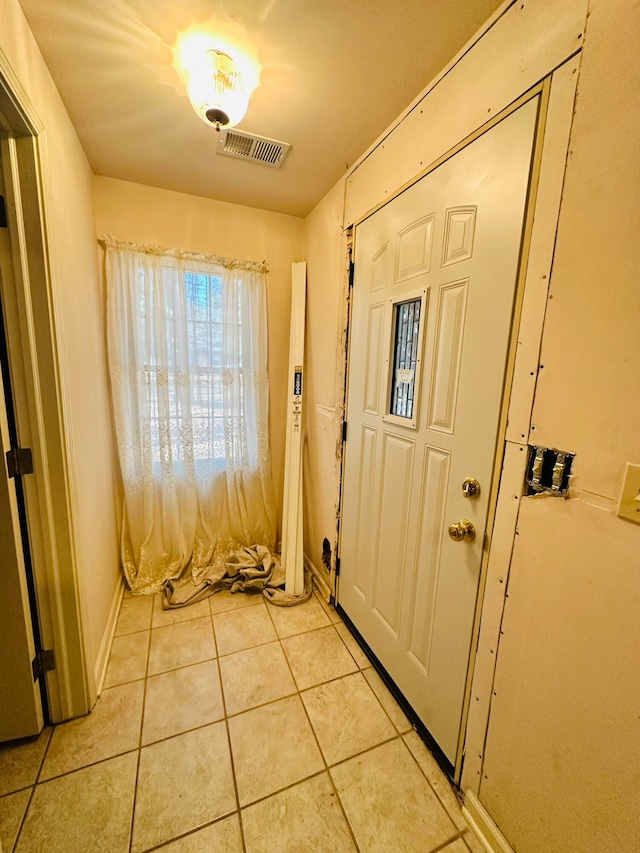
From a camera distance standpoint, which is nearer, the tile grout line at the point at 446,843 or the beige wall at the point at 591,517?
the beige wall at the point at 591,517

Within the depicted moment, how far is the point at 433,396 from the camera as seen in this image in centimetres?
122

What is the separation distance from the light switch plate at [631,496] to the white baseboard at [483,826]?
1.08 m

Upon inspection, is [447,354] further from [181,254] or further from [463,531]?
[181,254]

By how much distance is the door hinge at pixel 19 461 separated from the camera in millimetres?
1122

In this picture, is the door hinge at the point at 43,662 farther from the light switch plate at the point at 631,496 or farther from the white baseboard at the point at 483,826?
the light switch plate at the point at 631,496

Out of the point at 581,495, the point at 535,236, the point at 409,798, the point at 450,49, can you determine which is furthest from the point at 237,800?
the point at 450,49

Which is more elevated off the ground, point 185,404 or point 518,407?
point 518,407

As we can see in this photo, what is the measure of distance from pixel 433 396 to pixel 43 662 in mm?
1837

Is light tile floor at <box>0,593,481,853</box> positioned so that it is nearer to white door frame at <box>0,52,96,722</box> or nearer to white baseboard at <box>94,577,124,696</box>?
white baseboard at <box>94,577,124,696</box>

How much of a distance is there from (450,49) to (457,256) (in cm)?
66

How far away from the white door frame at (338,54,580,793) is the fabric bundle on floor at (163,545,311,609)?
1.21 m

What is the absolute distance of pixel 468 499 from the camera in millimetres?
1082

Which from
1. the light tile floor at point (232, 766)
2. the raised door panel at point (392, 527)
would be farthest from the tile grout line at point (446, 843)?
the raised door panel at point (392, 527)

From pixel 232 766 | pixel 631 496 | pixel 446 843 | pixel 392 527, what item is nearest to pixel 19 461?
pixel 232 766
